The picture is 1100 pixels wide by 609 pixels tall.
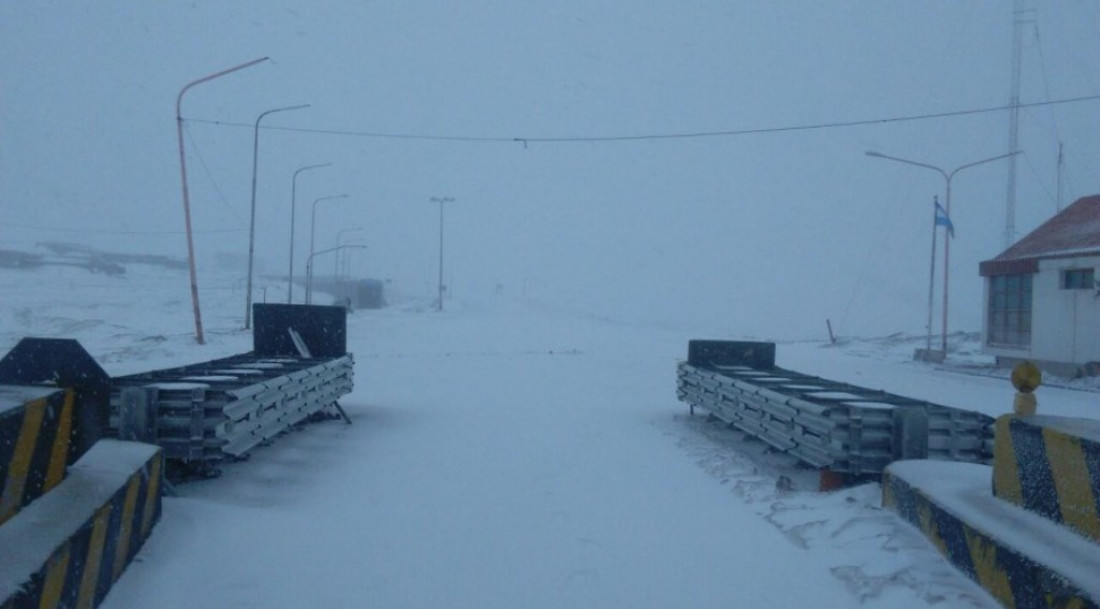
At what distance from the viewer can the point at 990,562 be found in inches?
194

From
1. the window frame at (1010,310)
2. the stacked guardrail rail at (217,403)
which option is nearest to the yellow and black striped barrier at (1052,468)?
the stacked guardrail rail at (217,403)

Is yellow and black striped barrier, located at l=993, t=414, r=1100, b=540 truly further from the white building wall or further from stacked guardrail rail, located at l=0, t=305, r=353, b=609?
the white building wall

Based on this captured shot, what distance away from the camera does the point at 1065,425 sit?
532 centimetres

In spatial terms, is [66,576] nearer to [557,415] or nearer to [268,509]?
[268,509]

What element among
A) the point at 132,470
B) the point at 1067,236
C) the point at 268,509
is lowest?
the point at 268,509

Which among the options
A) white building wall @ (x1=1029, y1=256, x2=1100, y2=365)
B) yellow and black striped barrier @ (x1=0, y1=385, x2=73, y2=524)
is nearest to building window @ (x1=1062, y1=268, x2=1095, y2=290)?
white building wall @ (x1=1029, y1=256, x2=1100, y2=365)

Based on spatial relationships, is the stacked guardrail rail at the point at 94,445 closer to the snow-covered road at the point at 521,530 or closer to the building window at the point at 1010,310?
the snow-covered road at the point at 521,530

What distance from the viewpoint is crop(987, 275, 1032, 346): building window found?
99.9 ft

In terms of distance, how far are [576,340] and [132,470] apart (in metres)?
33.8

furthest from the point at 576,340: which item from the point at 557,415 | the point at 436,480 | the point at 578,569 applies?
the point at 578,569

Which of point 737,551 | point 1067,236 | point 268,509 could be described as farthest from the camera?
point 1067,236

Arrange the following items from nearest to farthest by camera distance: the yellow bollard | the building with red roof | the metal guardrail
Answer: the yellow bollard, the metal guardrail, the building with red roof

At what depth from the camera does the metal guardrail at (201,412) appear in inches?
303

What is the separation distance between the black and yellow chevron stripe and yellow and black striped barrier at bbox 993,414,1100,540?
40 centimetres
